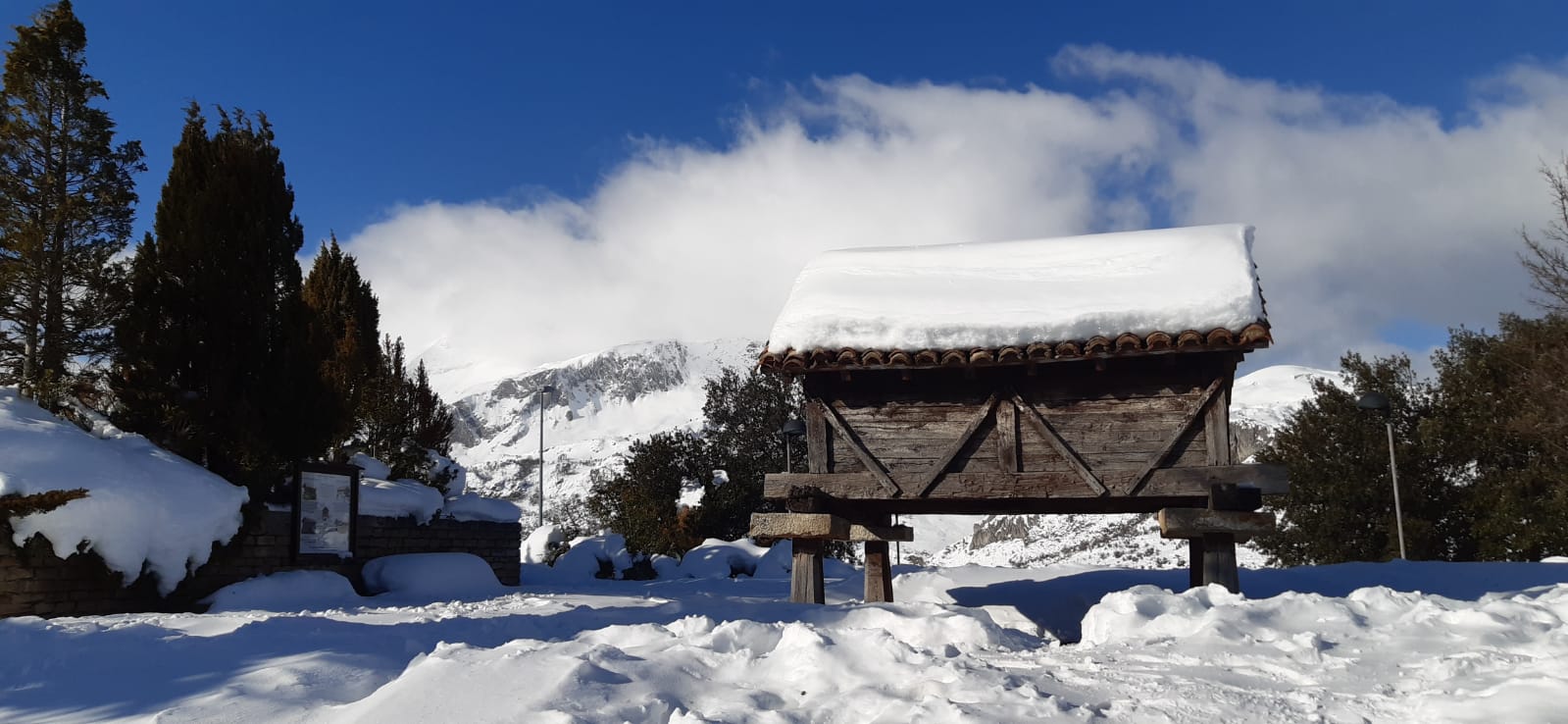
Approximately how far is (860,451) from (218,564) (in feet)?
28.9

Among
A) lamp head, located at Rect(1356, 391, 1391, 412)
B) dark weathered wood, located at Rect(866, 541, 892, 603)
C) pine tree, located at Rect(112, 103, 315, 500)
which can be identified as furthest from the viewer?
lamp head, located at Rect(1356, 391, 1391, 412)

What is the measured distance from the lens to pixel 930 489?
8.97 metres

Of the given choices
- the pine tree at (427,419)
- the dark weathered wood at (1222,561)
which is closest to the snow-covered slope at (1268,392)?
the pine tree at (427,419)

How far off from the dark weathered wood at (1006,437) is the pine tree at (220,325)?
33.4 feet

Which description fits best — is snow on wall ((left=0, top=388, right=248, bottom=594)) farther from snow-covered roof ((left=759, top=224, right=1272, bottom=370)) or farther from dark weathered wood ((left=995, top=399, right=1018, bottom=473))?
dark weathered wood ((left=995, top=399, right=1018, bottom=473))

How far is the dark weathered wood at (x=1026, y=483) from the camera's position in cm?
818

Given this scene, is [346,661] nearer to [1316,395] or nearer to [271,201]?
[271,201]

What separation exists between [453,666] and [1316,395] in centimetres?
2551

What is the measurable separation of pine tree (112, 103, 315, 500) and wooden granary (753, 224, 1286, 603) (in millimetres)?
8385

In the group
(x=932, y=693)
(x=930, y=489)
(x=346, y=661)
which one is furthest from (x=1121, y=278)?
(x=346, y=661)

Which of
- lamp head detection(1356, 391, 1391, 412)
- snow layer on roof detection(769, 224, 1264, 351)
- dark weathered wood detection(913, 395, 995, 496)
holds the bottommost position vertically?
dark weathered wood detection(913, 395, 995, 496)

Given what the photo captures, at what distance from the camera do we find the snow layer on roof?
26.6ft

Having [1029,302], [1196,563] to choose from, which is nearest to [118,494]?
Answer: [1029,302]

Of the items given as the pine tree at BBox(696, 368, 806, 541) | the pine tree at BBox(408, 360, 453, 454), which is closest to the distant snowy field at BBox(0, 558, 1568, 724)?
the pine tree at BBox(408, 360, 453, 454)
